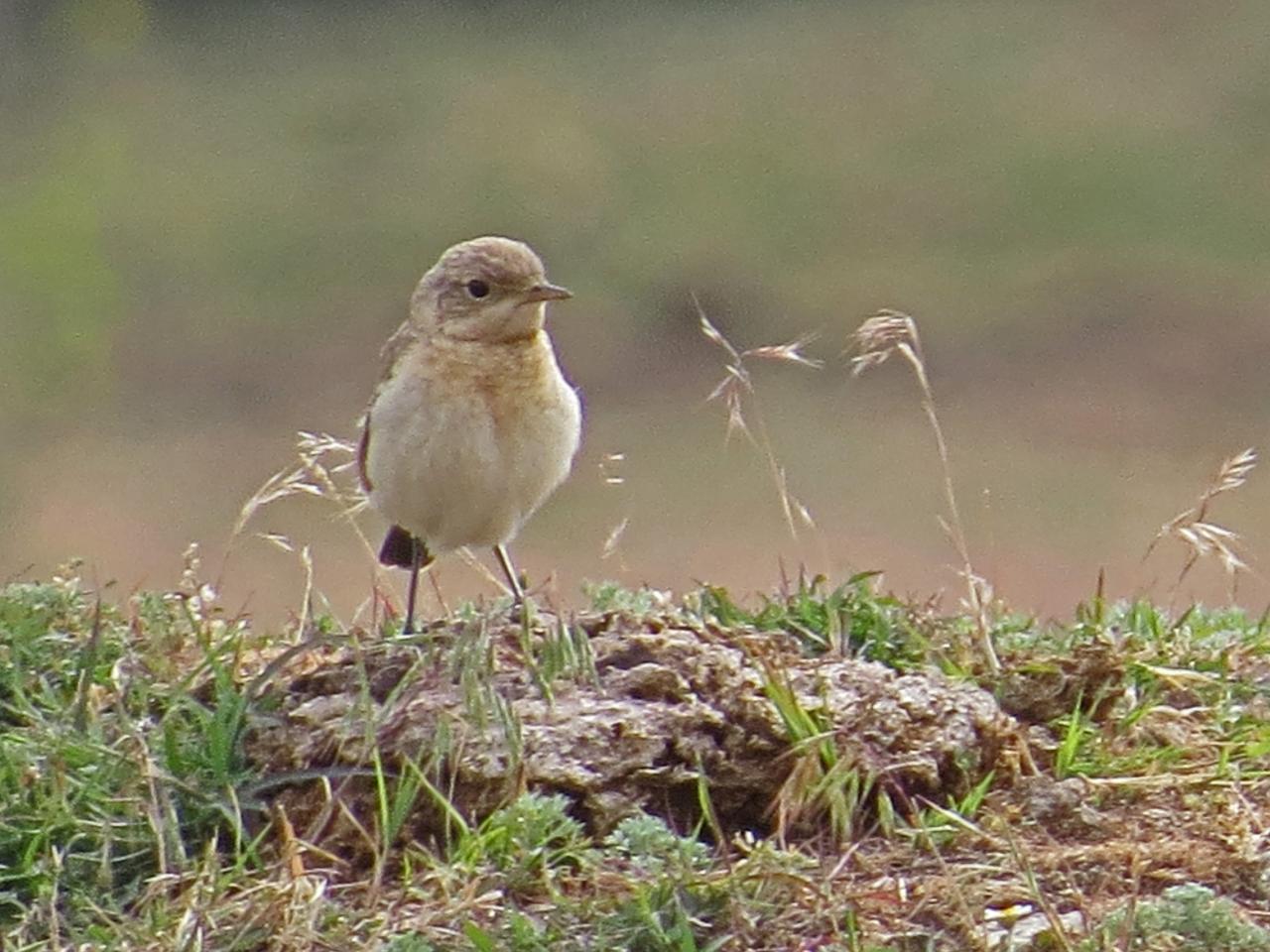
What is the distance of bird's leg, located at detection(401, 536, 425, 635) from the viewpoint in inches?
294

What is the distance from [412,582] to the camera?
7855 millimetres

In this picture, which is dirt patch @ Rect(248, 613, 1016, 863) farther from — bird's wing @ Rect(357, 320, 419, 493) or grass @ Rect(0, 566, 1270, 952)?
bird's wing @ Rect(357, 320, 419, 493)

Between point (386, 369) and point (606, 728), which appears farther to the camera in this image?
point (386, 369)

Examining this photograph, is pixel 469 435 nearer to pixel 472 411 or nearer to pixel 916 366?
pixel 472 411

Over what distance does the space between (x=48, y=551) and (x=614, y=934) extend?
46.2ft

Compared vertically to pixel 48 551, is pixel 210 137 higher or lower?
higher

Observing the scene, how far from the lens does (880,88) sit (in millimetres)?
30031

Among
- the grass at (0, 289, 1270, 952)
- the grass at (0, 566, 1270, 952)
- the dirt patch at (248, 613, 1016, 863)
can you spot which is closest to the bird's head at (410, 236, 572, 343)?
the grass at (0, 289, 1270, 952)

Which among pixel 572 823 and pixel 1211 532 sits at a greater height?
pixel 1211 532

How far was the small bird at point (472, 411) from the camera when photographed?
24.9 ft

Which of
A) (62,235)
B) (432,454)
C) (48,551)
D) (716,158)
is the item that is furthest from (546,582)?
(716,158)

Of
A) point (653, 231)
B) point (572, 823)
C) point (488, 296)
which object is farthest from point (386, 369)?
point (653, 231)

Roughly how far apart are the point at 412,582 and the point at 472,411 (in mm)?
557

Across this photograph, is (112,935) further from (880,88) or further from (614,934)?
(880,88)
